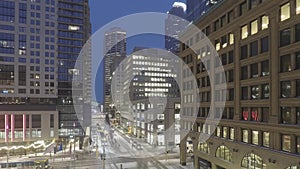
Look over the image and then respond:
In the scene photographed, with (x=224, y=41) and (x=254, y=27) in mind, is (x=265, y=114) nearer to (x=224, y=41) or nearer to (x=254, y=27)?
(x=254, y=27)

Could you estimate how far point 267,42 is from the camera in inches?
1173

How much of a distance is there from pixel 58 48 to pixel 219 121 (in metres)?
60.1

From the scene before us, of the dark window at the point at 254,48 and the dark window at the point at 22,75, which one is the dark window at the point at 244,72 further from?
the dark window at the point at 22,75

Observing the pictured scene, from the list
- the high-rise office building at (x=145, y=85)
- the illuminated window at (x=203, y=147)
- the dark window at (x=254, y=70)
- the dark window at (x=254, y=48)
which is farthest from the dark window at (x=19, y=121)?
the dark window at (x=254, y=48)

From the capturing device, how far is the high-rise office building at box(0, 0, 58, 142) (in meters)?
71.9

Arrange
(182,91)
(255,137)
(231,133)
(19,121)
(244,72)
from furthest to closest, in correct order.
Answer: (19,121) < (182,91) < (231,133) < (244,72) < (255,137)

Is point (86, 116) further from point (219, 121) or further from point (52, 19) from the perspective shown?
point (219, 121)

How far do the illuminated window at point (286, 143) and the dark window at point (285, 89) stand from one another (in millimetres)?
3962

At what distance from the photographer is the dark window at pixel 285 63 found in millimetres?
26583

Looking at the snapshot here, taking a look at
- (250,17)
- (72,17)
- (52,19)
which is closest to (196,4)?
(72,17)

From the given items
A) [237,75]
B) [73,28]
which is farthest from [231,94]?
[73,28]

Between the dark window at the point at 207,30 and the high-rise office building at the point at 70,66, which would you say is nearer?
the dark window at the point at 207,30

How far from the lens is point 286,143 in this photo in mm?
26969

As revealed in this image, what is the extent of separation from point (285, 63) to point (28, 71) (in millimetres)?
68542
